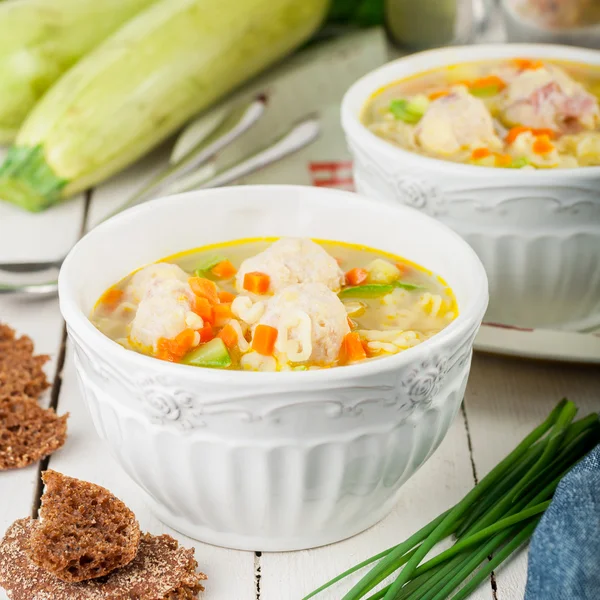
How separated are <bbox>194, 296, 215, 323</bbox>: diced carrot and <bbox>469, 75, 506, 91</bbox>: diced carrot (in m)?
1.21

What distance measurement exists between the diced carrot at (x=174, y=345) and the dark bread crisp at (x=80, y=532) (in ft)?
0.93

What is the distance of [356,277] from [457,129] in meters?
0.55

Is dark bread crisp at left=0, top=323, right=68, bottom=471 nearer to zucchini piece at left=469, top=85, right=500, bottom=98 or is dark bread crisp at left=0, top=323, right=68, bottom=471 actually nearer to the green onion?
the green onion

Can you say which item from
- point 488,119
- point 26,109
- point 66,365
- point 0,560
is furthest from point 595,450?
point 26,109

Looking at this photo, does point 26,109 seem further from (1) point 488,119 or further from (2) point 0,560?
(2) point 0,560

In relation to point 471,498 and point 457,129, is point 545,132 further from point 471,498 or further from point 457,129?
point 471,498

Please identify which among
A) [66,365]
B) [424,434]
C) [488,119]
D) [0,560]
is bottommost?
[66,365]

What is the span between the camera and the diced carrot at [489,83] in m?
2.68

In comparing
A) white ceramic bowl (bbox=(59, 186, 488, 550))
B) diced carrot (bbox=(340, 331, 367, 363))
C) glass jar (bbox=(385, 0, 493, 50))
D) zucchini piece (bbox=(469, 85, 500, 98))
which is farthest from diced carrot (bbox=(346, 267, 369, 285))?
glass jar (bbox=(385, 0, 493, 50))

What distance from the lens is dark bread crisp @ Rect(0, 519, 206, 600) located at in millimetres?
1693

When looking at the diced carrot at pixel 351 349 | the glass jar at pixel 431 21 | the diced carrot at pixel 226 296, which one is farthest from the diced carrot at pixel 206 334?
the glass jar at pixel 431 21

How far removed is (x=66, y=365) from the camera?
2.44 m

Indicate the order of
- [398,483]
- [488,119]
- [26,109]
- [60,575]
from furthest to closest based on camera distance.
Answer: [26,109] → [488,119] → [398,483] → [60,575]

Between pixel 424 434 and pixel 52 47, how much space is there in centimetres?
219
